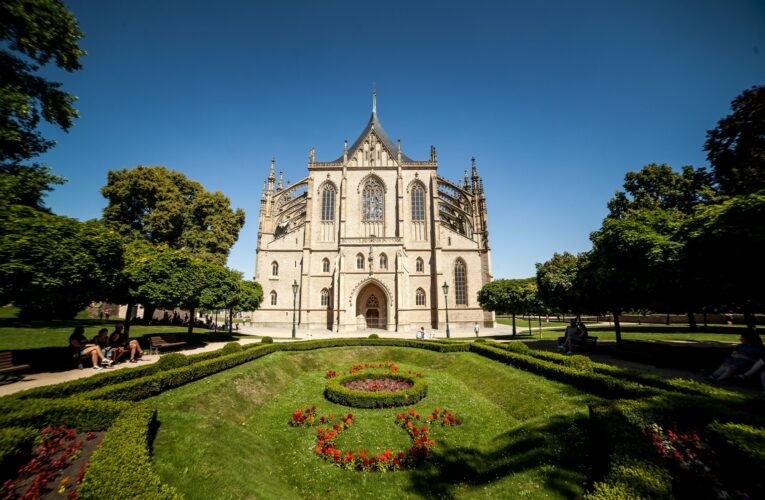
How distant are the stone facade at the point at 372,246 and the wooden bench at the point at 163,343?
1695 centimetres

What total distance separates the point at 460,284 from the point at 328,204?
807 inches

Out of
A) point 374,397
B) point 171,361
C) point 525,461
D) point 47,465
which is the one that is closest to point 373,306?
point 374,397

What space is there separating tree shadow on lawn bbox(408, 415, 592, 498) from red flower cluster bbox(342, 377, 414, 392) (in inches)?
177

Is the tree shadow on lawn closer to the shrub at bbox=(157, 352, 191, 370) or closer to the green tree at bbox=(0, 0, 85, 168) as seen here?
the shrub at bbox=(157, 352, 191, 370)

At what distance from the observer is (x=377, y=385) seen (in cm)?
1246

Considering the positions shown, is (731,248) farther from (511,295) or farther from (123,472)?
(511,295)

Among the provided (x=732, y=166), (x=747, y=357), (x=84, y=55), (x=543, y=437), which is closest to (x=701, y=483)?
(x=543, y=437)

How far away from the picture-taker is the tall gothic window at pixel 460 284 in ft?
125

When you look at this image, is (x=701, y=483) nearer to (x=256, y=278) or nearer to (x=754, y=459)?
(x=754, y=459)

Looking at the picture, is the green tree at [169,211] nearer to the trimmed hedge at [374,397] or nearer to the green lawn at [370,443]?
the green lawn at [370,443]

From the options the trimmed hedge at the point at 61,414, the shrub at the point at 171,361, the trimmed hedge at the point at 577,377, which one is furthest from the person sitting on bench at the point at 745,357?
the shrub at the point at 171,361

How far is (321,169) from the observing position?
41375 millimetres

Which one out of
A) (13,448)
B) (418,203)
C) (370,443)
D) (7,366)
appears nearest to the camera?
(13,448)

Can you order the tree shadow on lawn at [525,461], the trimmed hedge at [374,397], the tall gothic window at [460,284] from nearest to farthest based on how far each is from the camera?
the tree shadow on lawn at [525,461] → the trimmed hedge at [374,397] → the tall gothic window at [460,284]
